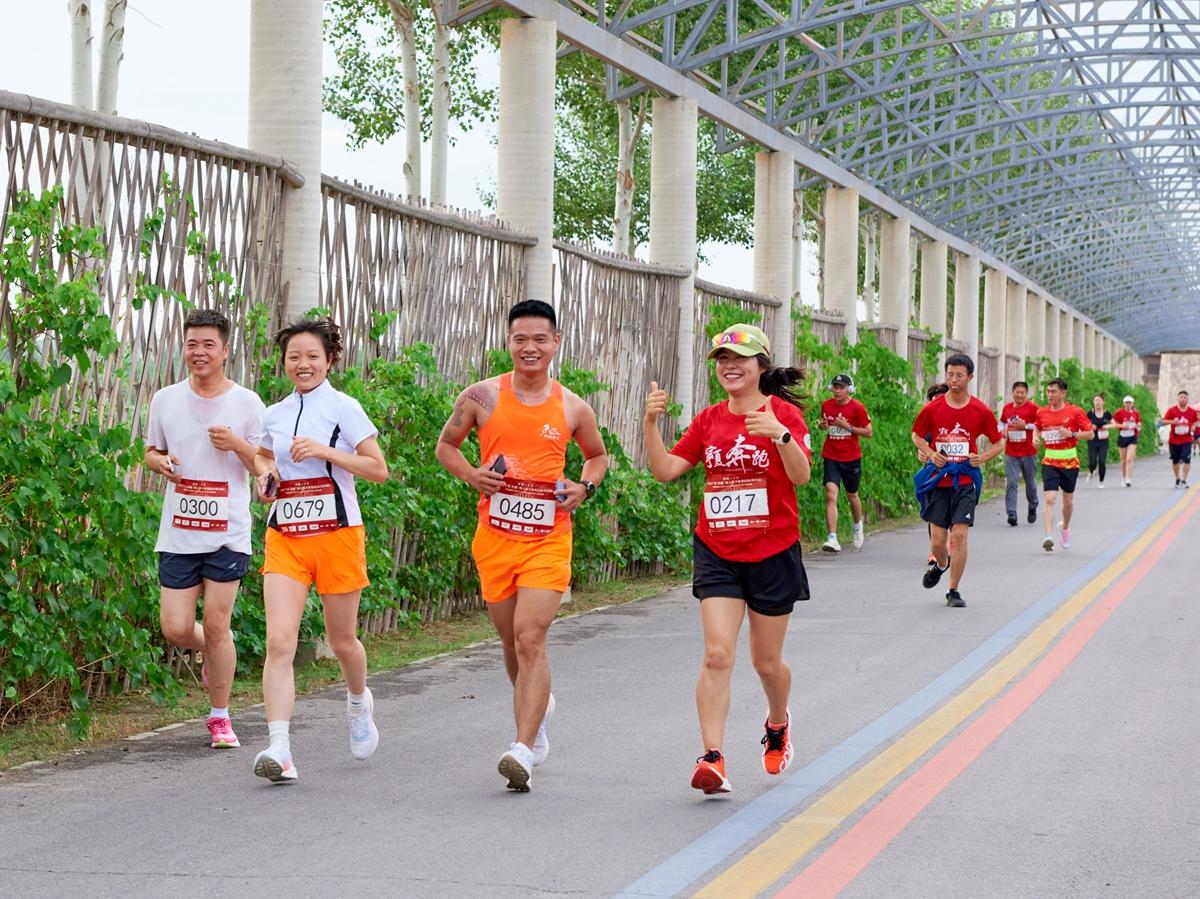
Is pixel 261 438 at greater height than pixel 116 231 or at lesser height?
lesser

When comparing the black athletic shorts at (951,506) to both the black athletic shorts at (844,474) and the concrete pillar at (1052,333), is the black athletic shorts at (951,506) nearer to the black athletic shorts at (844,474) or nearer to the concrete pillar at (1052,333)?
the black athletic shorts at (844,474)

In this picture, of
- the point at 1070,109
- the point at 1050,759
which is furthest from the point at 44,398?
the point at 1070,109

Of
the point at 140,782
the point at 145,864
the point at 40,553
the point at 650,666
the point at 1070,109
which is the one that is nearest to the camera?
the point at 145,864

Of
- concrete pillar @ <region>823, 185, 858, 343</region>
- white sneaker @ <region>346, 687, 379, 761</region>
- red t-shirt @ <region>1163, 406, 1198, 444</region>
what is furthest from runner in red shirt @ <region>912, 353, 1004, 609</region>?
red t-shirt @ <region>1163, 406, 1198, 444</region>

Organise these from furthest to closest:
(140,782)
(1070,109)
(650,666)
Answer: (1070,109)
(650,666)
(140,782)

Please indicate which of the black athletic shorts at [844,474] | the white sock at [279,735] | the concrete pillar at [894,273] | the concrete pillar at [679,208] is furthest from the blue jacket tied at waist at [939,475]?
the concrete pillar at [894,273]

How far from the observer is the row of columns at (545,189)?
398 inches

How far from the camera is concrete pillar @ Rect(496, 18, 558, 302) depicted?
45.4 ft

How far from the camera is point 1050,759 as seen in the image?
24.5 feet

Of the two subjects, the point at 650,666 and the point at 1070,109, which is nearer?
the point at 650,666

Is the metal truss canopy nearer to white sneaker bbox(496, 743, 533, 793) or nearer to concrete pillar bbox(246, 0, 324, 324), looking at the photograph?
concrete pillar bbox(246, 0, 324, 324)

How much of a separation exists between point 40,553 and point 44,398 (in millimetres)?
671

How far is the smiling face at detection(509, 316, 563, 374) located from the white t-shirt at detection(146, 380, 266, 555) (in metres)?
1.26

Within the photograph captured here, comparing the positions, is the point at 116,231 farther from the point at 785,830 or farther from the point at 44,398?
the point at 785,830
